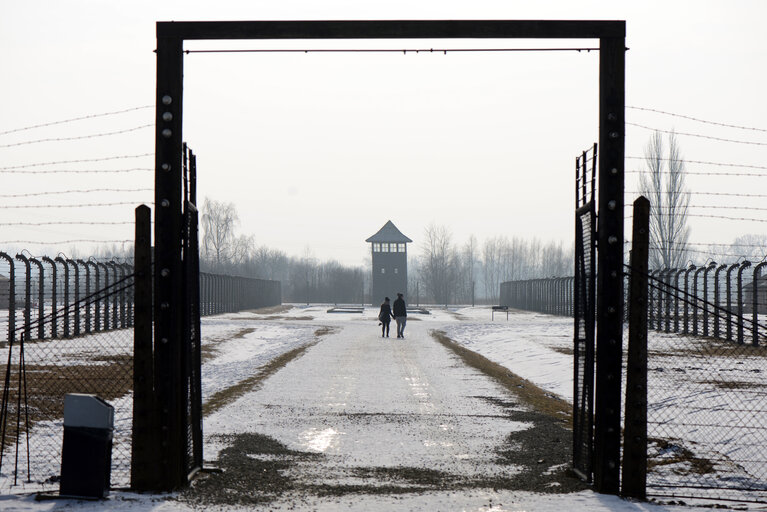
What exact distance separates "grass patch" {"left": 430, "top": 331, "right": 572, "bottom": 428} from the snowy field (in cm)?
33

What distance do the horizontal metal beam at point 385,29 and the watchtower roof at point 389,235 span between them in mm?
70492

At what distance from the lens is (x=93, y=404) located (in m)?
7.03

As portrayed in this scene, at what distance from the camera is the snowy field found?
6730 mm

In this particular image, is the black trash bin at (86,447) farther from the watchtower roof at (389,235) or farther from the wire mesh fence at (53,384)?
the watchtower roof at (389,235)

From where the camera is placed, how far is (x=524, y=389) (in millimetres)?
15562

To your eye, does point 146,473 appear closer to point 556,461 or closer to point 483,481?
point 483,481

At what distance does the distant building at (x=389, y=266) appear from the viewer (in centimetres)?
7625

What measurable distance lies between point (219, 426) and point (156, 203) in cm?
428

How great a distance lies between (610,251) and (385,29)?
2.82 m

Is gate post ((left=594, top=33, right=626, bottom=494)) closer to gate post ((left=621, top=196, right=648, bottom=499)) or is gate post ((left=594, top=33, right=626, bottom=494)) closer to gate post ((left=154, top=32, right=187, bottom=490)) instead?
gate post ((left=621, top=196, right=648, bottom=499))

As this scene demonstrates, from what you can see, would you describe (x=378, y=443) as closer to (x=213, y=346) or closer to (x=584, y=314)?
(x=584, y=314)

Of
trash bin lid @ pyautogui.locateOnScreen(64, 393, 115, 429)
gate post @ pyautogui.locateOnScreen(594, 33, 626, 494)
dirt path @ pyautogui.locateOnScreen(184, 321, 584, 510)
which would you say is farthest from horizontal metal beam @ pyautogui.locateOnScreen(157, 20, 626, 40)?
dirt path @ pyautogui.locateOnScreen(184, 321, 584, 510)

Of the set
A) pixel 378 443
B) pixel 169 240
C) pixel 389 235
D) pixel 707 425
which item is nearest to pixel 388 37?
pixel 169 240

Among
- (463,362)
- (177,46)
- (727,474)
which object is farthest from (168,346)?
(463,362)
